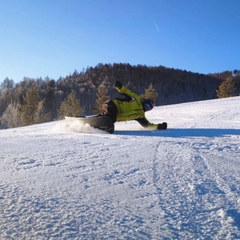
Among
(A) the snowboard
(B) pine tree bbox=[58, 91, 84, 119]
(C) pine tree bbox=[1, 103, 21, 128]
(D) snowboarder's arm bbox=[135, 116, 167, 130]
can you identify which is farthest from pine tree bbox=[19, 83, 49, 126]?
(A) the snowboard

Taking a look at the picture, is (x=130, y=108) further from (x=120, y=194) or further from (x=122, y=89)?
(x=120, y=194)

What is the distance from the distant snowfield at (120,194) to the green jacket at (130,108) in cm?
251

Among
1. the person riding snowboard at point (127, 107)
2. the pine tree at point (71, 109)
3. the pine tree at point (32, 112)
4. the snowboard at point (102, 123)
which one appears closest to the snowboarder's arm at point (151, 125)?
the person riding snowboard at point (127, 107)

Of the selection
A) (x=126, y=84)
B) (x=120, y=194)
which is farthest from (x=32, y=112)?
(x=126, y=84)

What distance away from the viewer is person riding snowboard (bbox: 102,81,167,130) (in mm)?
5699

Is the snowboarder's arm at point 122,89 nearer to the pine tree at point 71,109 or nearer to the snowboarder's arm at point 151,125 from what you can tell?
the snowboarder's arm at point 151,125

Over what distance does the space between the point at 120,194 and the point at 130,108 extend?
4.16 m

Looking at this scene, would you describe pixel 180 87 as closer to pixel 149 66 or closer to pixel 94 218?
pixel 149 66

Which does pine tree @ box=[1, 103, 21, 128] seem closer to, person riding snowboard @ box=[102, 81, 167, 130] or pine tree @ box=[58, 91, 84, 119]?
pine tree @ box=[58, 91, 84, 119]

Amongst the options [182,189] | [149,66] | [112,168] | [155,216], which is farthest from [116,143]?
[149,66]

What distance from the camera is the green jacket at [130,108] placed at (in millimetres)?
5969

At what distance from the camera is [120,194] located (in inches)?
81.2

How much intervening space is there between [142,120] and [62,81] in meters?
112

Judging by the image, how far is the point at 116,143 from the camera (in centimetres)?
415
